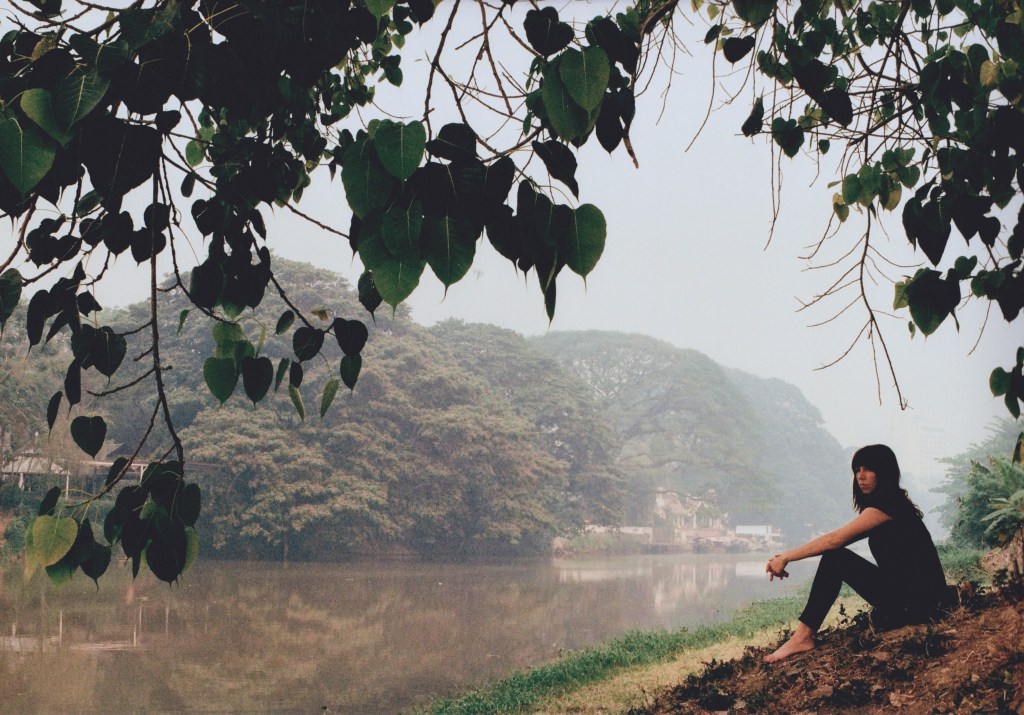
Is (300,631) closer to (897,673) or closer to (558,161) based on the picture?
(897,673)

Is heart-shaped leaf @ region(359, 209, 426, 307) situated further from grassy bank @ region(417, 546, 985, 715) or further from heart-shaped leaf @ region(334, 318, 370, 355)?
grassy bank @ region(417, 546, 985, 715)

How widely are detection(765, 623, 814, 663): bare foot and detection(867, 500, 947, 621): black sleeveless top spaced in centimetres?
30

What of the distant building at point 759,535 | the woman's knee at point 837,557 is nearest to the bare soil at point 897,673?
the woman's knee at point 837,557

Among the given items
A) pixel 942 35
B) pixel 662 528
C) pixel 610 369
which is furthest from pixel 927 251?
pixel 610 369

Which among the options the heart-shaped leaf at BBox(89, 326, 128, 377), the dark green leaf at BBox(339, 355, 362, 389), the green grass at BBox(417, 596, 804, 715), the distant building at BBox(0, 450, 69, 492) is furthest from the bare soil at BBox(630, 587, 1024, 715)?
the distant building at BBox(0, 450, 69, 492)

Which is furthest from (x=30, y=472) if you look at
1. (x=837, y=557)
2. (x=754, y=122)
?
(x=754, y=122)

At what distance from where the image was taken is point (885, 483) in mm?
2328

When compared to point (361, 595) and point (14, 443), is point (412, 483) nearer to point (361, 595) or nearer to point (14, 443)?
point (361, 595)

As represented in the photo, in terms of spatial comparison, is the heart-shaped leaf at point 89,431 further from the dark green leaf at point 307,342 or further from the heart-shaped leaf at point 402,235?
the heart-shaped leaf at point 402,235

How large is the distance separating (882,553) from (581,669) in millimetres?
3449

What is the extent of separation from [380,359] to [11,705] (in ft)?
35.5

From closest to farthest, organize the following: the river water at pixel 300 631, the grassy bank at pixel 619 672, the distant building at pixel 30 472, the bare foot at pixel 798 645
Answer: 1. the bare foot at pixel 798 645
2. the grassy bank at pixel 619 672
3. the river water at pixel 300 631
4. the distant building at pixel 30 472

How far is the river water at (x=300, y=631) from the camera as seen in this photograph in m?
6.52

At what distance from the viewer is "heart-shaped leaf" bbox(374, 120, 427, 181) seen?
603 mm
